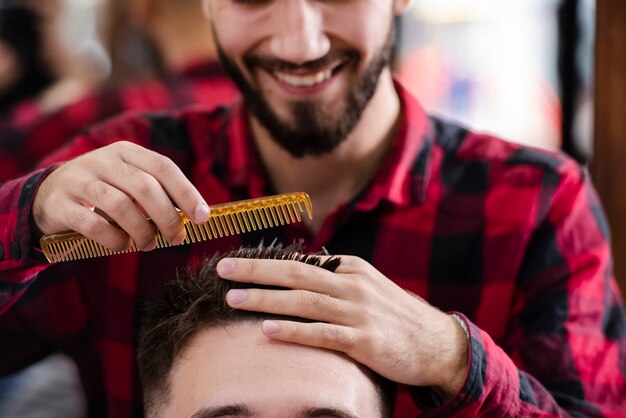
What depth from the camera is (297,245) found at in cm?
109

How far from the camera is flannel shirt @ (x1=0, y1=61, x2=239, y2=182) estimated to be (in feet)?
6.04

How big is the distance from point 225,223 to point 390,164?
430mm

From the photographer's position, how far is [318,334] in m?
0.93

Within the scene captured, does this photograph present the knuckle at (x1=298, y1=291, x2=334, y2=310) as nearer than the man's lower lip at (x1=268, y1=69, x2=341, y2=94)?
Yes

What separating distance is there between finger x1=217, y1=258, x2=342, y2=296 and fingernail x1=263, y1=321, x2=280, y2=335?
5cm

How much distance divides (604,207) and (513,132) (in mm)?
1293

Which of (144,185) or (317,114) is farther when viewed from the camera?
(317,114)

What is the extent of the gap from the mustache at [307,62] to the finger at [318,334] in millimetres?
396

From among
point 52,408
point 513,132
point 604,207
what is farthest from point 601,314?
point 513,132

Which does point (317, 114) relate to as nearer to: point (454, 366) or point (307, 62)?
point (307, 62)

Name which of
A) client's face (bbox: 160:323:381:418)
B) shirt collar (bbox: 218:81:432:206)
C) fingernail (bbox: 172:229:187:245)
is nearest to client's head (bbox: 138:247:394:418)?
client's face (bbox: 160:323:381:418)

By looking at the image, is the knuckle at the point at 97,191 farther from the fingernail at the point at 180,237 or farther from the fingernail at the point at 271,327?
the fingernail at the point at 271,327

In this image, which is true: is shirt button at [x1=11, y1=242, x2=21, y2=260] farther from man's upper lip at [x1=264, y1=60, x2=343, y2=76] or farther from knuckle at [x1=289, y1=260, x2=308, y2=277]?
man's upper lip at [x1=264, y1=60, x2=343, y2=76]

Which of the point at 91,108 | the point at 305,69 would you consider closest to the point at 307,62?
the point at 305,69
